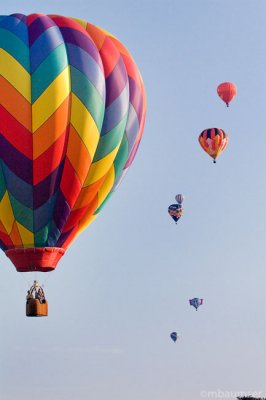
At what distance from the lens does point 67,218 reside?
3622cm

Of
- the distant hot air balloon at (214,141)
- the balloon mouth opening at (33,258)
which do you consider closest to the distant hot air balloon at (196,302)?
the distant hot air balloon at (214,141)

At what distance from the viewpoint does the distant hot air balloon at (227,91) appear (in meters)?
51.6

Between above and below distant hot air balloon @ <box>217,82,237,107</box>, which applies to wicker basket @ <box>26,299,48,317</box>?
below

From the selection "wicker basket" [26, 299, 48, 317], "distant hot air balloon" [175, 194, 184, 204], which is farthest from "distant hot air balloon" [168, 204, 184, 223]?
"wicker basket" [26, 299, 48, 317]

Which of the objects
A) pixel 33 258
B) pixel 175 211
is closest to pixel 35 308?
pixel 33 258

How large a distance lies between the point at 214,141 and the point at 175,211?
6208 millimetres

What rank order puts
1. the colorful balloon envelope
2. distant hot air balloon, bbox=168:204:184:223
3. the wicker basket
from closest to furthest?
the colorful balloon envelope < the wicker basket < distant hot air balloon, bbox=168:204:184:223

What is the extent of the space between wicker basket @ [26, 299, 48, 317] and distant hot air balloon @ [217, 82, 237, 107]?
726 inches

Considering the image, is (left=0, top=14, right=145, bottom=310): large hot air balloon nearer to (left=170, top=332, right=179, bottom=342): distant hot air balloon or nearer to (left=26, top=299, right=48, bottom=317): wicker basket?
(left=26, top=299, right=48, bottom=317): wicker basket

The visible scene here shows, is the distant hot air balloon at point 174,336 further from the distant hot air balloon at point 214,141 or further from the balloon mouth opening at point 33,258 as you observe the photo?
the balloon mouth opening at point 33,258

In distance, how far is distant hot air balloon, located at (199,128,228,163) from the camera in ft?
164

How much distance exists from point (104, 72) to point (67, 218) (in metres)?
4.38

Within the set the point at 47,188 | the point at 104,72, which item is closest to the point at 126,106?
the point at 104,72

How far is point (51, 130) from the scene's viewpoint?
3516cm
